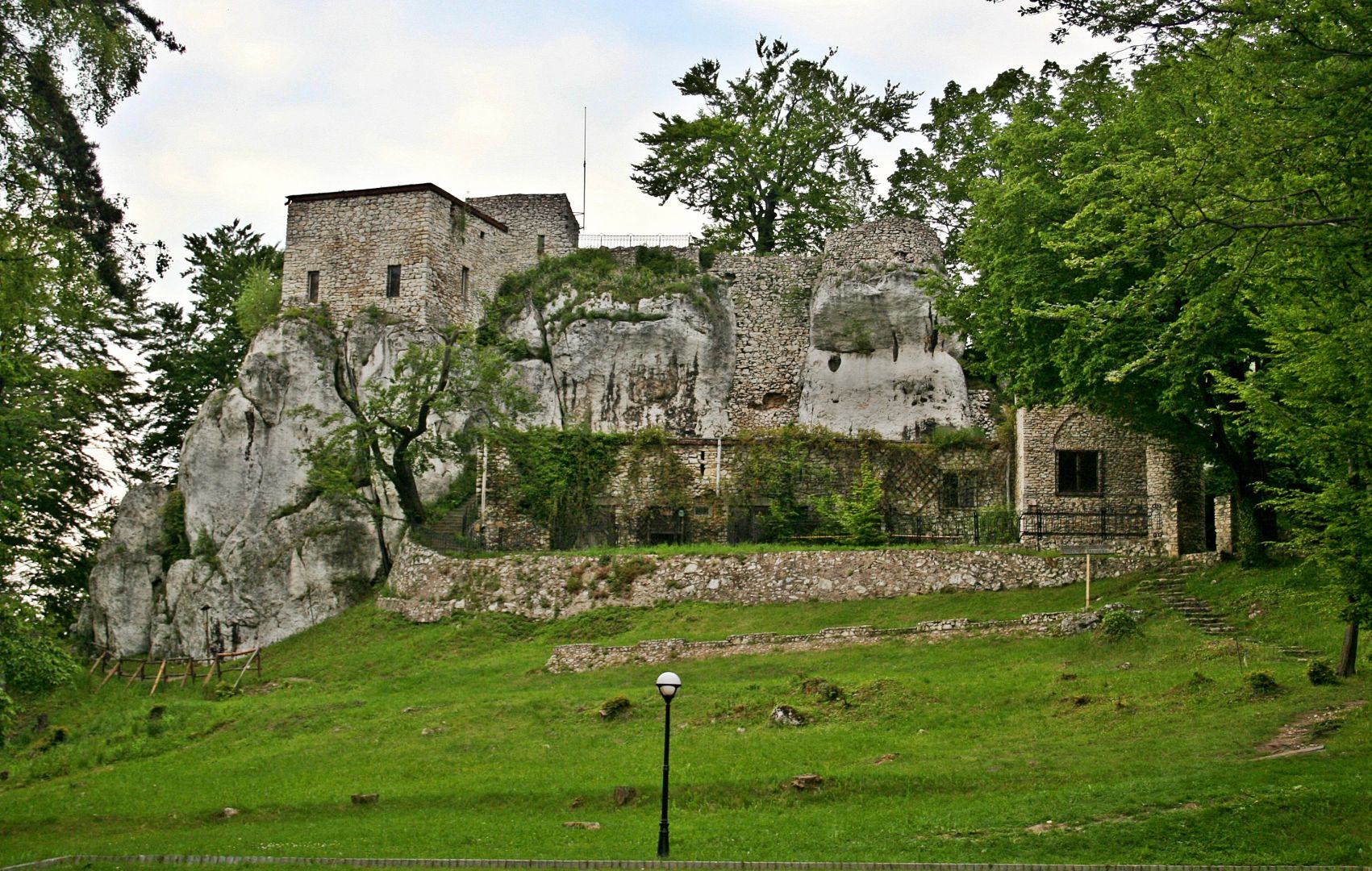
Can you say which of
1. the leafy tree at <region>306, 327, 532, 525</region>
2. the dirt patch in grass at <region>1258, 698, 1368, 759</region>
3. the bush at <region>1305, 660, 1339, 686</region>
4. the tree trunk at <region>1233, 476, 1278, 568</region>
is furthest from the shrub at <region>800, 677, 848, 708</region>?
the leafy tree at <region>306, 327, 532, 525</region>

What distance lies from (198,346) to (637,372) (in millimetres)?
17216

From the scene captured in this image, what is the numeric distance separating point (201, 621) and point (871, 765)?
27356mm

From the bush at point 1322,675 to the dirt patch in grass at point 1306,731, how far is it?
3.34 feet

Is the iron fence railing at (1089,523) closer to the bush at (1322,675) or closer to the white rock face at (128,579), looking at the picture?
the bush at (1322,675)

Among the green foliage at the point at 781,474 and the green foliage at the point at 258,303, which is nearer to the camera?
the green foliage at the point at 781,474

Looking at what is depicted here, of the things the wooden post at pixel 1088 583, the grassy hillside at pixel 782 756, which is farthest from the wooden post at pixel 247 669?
the wooden post at pixel 1088 583

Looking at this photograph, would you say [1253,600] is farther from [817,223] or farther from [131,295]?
[817,223]

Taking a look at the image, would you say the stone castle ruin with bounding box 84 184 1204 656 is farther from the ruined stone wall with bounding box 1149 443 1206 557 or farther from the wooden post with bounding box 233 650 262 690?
the wooden post with bounding box 233 650 262 690

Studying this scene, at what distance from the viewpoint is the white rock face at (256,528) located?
4209cm

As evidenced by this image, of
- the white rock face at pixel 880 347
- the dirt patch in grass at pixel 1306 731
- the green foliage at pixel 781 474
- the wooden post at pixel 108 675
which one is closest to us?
the dirt patch in grass at pixel 1306 731

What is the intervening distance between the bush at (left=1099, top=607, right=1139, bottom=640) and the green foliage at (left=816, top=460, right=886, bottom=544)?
10923mm

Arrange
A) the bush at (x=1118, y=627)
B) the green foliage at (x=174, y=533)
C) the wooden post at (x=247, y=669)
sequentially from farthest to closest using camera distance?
the green foliage at (x=174, y=533), the wooden post at (x=247, y=669), the bush at (x=1118, y=627)

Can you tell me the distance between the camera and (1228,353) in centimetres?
2917

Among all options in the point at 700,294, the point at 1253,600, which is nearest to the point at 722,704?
the point at 1253,600
